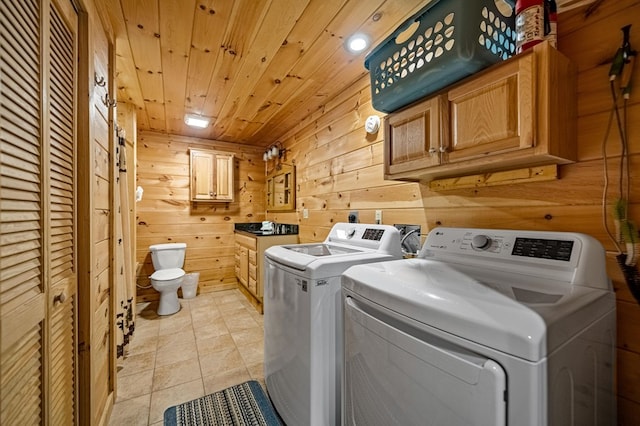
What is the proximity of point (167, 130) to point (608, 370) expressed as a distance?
4.27 m

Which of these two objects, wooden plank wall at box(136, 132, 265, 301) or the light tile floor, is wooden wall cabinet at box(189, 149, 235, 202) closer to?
wooden plank wall at box(136, 132, 265, 301)

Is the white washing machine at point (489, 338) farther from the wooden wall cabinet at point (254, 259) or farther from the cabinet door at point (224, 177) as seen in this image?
the cabinet door at point (224, 177)

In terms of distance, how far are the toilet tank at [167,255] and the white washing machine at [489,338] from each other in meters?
3.01

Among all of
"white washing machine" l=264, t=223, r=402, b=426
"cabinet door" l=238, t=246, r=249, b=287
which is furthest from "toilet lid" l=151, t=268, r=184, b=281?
"white washing machine" l=264, t=223, r=402, b=426

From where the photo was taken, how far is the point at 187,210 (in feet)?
12.4

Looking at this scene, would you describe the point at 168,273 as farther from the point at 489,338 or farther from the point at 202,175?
the point at 489,338

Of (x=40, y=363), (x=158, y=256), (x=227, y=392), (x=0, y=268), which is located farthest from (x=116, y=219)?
(x=158, y=256)

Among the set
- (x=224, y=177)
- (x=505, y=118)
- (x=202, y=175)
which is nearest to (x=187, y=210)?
(x=202, y=175)

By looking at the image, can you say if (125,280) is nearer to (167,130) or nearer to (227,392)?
(227,392)

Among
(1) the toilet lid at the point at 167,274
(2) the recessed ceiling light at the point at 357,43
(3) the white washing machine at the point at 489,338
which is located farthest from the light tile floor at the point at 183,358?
(2) the recessed ceiling light at the point at 357,43

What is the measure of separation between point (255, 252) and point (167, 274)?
3.45 feet

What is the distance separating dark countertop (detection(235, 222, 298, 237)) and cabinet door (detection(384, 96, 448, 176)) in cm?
191

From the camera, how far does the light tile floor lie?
66.8 inches

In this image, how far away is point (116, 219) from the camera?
1.68m
